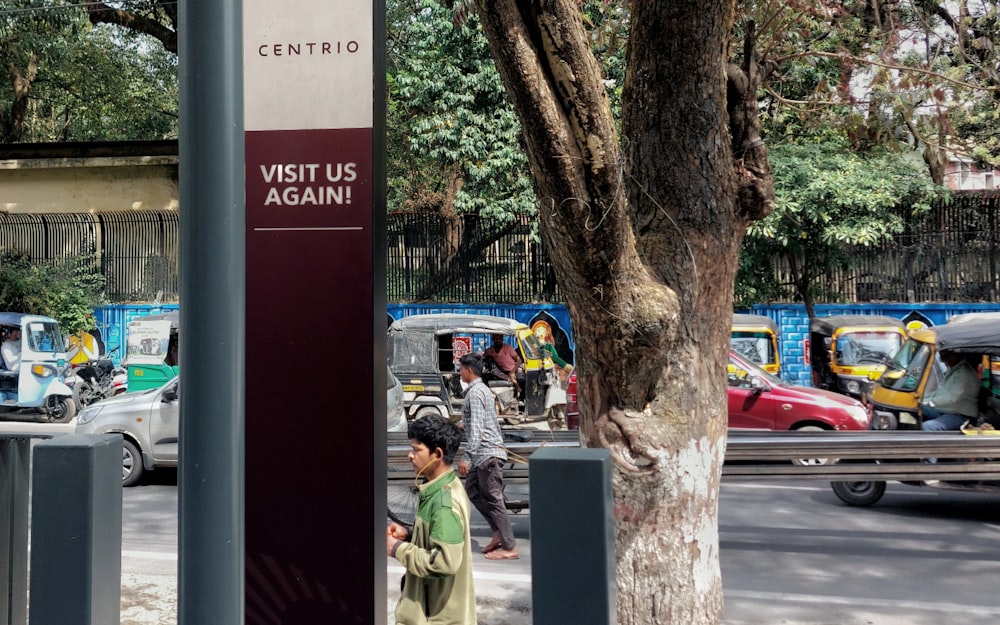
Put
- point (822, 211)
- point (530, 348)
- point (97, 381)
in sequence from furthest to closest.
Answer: point (97, 381)
point (822, 211)
point (530, 348)

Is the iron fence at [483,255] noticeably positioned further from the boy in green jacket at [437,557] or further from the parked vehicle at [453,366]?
the boy in green jacket at [437,557]

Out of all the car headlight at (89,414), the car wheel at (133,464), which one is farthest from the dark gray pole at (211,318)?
the car headlight at (89,414)

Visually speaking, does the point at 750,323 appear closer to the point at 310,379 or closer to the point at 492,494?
the point at 492,494

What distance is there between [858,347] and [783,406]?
5705 millimetres

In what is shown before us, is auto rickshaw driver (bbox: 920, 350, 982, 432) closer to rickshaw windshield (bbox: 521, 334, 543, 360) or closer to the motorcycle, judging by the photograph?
rickshaw windshield (bbox: 521, 334, 543, 360)

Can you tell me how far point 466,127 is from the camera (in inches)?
691

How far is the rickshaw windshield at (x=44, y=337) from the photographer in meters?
16.5

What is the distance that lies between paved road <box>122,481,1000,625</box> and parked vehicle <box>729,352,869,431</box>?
123 centimetres

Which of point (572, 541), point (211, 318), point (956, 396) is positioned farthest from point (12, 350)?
point (572, 541)

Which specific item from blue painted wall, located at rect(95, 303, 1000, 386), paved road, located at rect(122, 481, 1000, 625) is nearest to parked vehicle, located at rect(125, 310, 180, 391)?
blue painted wall, located at rect(95, 303, 1000, 386)

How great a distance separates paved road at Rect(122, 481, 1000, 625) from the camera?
6.29 meters

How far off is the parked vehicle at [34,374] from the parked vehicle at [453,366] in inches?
240

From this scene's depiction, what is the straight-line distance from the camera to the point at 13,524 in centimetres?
269

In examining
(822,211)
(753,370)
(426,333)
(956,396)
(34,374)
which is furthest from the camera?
(822,211)
